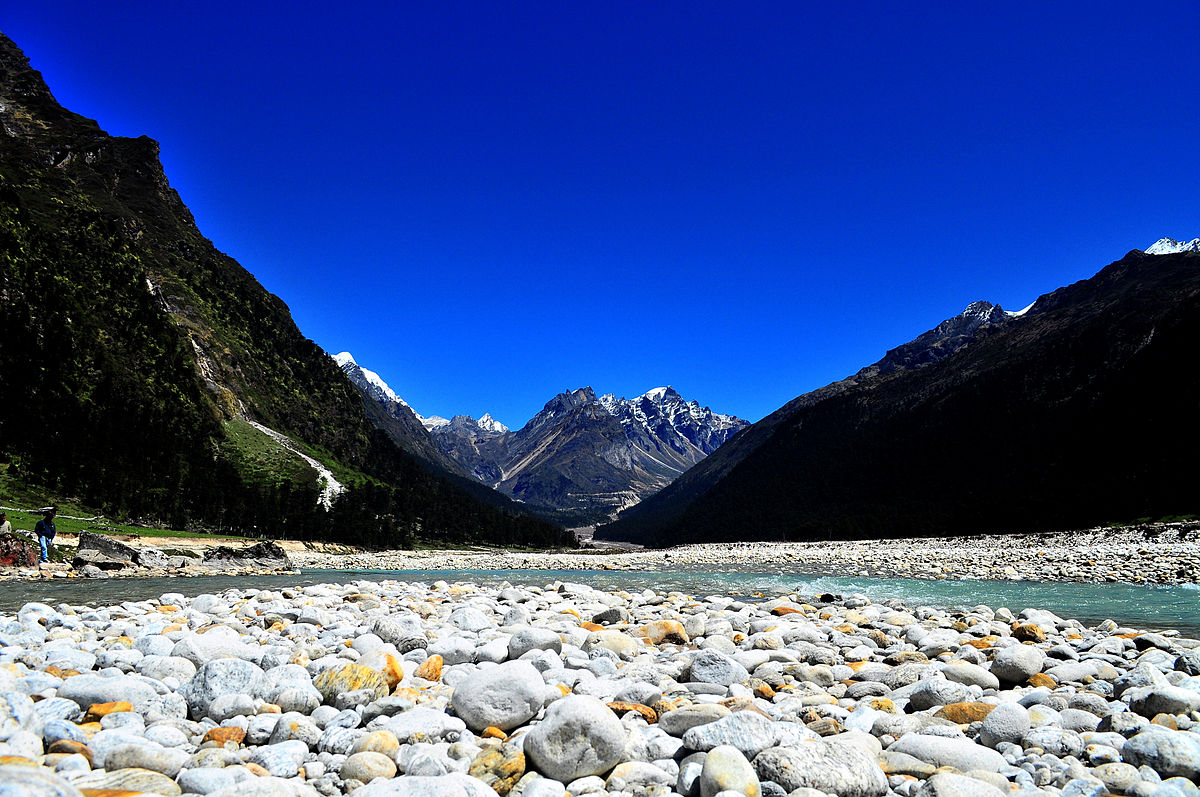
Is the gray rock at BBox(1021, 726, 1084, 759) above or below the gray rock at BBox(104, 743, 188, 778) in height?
below

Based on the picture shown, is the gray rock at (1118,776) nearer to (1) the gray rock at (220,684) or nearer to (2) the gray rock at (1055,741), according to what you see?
(2) the gray rock at (1055,741)

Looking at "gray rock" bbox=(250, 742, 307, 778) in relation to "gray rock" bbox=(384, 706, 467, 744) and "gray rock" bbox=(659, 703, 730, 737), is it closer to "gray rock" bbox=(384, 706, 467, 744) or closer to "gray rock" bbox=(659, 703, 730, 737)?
"gray rock" bbox=(384, 706, 467, 744)

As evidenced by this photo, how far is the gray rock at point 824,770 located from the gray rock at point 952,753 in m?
0.84

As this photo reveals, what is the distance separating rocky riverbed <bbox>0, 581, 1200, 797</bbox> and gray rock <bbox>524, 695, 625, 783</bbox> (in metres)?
0.01

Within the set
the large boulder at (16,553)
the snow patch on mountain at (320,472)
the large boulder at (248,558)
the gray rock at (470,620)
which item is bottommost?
the large boulder at (248,558)

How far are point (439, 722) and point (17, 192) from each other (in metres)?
145

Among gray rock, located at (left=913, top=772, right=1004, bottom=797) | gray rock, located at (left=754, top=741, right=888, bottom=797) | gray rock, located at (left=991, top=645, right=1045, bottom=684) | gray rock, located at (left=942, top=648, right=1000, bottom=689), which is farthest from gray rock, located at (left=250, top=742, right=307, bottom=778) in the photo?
gray rock, located at (left=991, top=645, right=1045, bottom=684)

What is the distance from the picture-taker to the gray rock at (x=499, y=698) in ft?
20.2

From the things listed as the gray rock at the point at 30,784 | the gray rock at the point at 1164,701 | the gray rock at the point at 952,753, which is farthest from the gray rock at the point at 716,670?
the gray rock at the point at 30,784

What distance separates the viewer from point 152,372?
94.4m

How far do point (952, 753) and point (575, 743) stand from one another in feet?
10.8

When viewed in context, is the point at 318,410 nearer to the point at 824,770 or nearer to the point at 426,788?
the point at 426,788

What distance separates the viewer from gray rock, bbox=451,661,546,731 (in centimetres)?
614

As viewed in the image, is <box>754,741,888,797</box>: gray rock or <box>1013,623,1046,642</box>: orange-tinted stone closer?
<box>754,741,888,797</box>: gray rock
